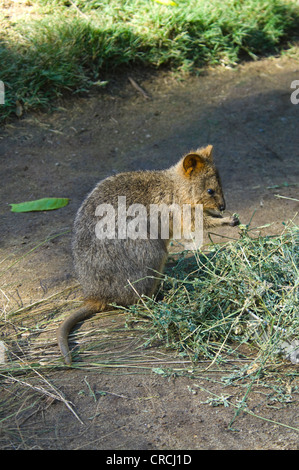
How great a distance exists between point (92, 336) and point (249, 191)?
2.68 metres

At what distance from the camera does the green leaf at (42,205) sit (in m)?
5.23

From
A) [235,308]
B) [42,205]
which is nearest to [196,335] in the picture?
[235,308]

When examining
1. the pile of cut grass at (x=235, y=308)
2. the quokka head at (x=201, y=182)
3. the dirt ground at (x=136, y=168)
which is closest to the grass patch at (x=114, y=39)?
the dirt ground at (x=136, y=168)

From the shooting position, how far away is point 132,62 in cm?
714

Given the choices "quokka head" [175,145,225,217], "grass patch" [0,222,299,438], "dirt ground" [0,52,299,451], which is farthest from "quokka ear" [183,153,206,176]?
"dirt ground" [0,52,299,451]

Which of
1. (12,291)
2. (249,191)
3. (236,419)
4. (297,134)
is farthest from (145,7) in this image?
(236,419)

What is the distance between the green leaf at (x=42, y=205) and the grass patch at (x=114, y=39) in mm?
1496

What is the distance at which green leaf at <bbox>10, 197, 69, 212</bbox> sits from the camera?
17.2 ft

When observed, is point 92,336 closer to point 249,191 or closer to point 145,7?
point 249,191

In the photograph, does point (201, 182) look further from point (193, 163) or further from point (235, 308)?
point (235, 308)

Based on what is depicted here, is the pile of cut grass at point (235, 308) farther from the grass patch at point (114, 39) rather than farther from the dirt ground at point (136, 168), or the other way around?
the grass patch at point (114, 39)

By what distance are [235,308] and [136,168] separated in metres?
2.62

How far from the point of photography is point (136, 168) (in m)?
5.91

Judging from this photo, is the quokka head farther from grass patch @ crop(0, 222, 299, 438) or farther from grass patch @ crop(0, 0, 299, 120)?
grass patch @ crop(0, 0, 299, 120)
